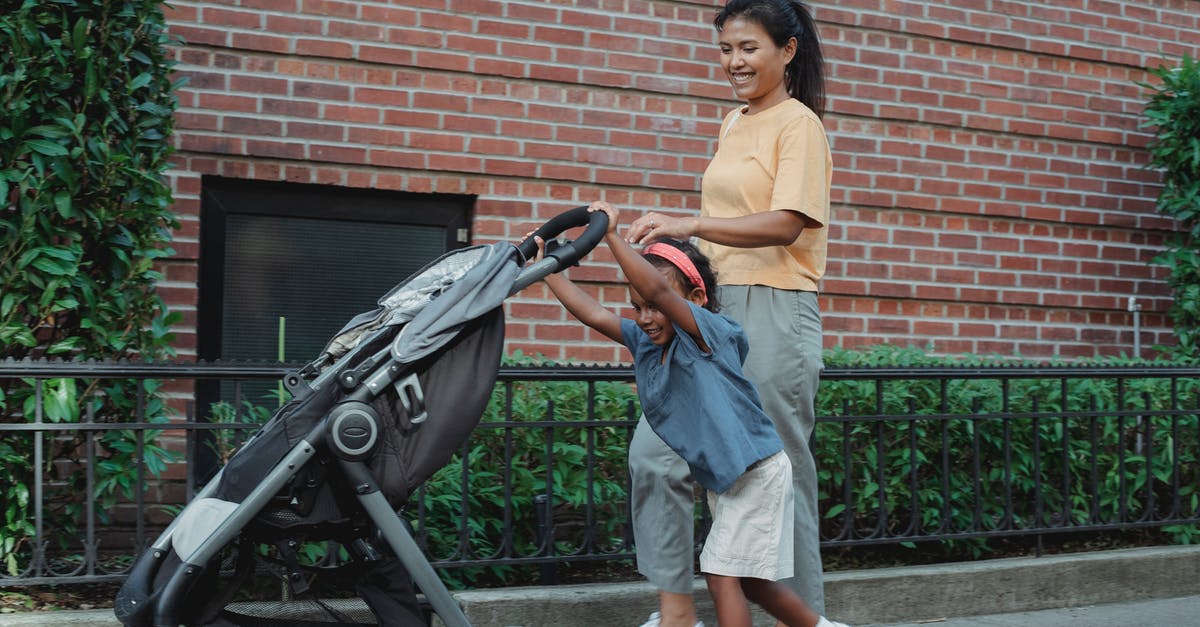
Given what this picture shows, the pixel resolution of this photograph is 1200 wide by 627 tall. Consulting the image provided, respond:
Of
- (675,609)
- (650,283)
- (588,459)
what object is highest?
(650,283)

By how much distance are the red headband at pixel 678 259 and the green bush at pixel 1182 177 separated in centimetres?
447

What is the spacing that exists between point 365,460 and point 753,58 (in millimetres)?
1594

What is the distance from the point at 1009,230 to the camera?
6.82 m

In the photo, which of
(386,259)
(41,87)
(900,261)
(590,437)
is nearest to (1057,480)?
(900,261)

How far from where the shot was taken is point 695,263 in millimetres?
3336

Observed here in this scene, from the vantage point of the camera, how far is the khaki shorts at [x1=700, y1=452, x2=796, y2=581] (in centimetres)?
325

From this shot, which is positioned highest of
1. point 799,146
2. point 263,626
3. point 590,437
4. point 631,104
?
point 631,104

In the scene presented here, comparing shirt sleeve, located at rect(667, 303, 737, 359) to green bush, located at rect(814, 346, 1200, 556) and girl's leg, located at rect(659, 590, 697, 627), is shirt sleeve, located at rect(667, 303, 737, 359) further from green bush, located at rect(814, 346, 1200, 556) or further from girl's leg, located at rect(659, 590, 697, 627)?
green bush, located at rect(814, 346, 1200, 556)

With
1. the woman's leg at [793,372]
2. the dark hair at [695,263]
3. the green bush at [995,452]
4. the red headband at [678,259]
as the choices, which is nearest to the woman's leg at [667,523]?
the woman's leg at [793,372]

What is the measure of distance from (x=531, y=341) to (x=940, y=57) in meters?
2.85

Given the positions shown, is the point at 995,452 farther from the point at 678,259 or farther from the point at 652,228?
the point at 652,228

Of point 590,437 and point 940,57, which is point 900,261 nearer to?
point 940,57

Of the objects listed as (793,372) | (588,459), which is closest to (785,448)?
(793,372)

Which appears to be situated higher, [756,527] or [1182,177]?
[1182,177]
